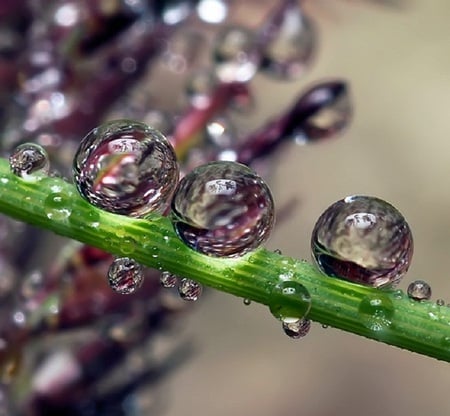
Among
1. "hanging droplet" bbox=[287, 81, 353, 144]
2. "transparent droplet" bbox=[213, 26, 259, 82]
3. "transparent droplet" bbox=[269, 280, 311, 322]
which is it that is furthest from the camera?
"transparent droplet" bbox=[213, 26, 259, 82]

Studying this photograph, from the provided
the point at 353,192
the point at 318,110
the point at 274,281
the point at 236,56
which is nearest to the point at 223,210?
the point at 274,281

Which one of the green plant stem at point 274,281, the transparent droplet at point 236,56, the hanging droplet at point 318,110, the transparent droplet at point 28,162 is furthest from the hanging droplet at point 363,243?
the transparent droplet at point 236,56

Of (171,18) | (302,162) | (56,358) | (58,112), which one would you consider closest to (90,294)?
(56,358)

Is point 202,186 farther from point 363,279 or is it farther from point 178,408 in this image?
point 178,408

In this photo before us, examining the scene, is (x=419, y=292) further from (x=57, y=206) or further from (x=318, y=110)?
(x=318, y=110)

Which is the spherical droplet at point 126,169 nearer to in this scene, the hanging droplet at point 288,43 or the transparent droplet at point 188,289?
the transparent droplet at point 188,289

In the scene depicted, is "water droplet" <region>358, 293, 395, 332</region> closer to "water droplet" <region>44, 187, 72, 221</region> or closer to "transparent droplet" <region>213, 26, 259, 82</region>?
"water droplet" <region>44, 187, 72, 221</region>

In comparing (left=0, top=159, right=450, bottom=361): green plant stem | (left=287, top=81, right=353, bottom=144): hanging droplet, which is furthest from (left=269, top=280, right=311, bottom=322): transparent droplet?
(left=287, top=81, right=353, bottom=144): hanging droplet
